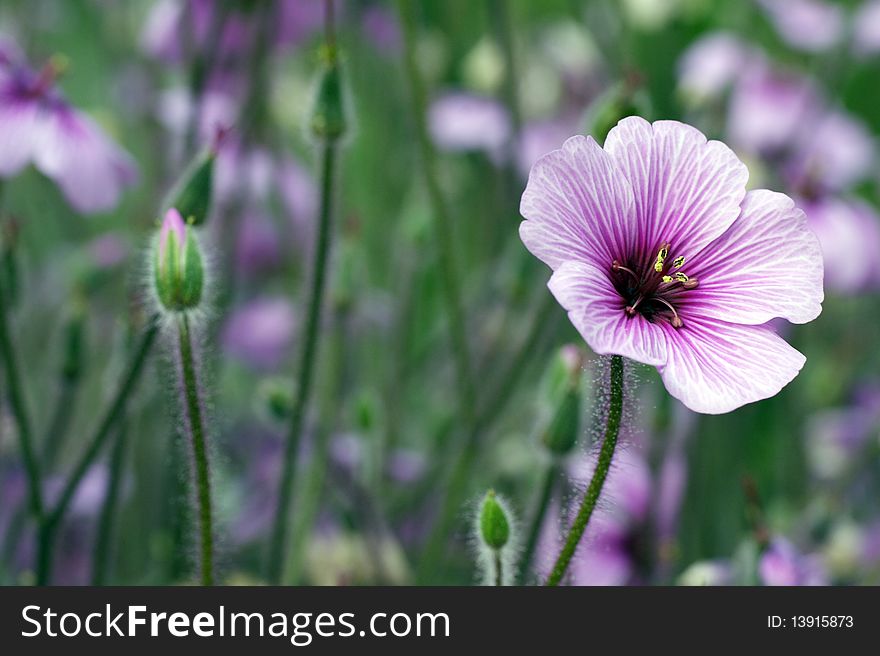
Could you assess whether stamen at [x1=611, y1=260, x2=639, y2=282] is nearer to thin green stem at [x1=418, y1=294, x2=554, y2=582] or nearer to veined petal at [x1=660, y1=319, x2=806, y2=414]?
veined petal at [x1=660, y1=319, x2=806, y2=414]

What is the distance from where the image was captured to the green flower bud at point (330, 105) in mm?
841

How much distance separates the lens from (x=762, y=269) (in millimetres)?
668

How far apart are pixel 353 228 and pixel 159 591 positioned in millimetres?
460

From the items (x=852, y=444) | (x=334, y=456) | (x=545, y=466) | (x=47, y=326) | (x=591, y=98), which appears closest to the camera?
(x=545, y=466)

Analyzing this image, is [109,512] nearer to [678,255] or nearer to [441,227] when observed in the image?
[441,227]

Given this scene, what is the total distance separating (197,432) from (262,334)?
2.60 ft

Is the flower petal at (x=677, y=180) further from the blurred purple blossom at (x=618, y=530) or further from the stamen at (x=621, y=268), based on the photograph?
the blurred purple blossom at (x=618, y=530)

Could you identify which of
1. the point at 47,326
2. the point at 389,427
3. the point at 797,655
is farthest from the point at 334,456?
the point at 47,326

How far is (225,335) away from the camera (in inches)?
52.9

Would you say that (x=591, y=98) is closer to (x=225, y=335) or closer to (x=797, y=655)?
(x=225, y=335)

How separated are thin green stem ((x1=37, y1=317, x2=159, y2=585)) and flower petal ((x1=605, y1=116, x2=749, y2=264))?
321 millimetres

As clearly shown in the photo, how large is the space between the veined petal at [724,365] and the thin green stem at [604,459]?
0.03 metres

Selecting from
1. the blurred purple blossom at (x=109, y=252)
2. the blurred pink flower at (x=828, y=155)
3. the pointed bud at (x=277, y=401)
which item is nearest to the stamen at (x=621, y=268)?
the pointed bud at (x=277, y=401)

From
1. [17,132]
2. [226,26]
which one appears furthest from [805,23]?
[17,132]
